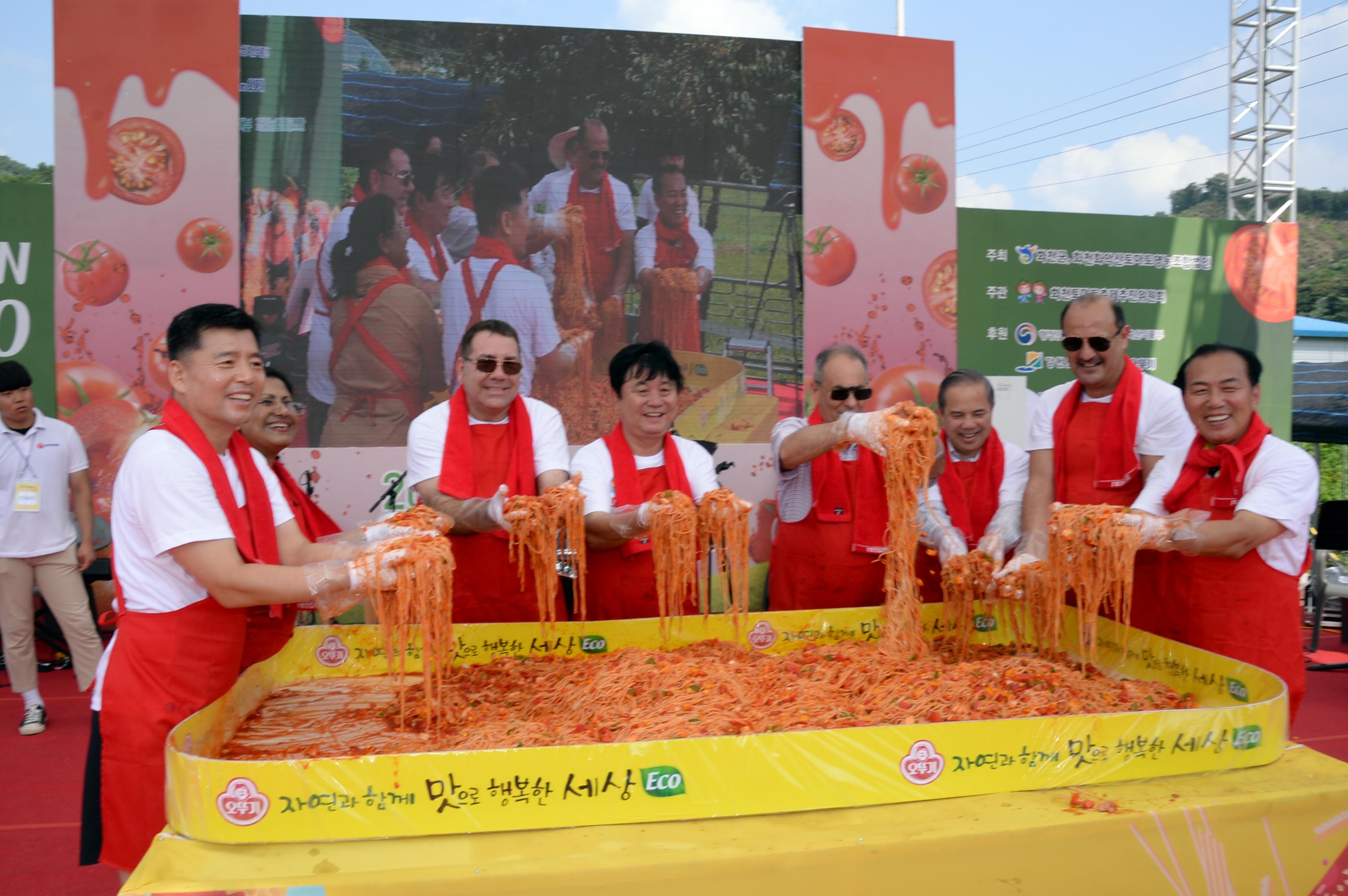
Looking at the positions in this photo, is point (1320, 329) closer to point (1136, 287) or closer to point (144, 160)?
point (1136, 287)

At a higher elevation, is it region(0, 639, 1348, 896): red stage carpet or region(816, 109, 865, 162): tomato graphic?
region(816, 109, 865, 162): tomato graphic

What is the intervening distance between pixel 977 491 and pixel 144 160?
18.9 ft

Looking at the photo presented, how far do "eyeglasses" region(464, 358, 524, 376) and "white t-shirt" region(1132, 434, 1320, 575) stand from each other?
2.47 metres

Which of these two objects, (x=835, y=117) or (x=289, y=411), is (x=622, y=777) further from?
(x=835, y=117)

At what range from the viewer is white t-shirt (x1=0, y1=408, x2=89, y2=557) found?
5.23 metres

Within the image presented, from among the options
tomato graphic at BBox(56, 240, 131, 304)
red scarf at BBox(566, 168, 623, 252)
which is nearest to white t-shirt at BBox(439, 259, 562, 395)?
red scarf at BBox(566, 168, 623, 252)

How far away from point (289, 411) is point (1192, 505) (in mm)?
3722

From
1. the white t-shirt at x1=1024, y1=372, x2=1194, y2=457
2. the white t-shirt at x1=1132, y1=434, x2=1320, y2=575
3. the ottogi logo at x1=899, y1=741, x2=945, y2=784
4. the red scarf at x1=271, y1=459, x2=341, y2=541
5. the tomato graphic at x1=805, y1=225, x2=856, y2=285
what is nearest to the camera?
the ottogi logo at x1=899, y1=741, x2=945, y2=784

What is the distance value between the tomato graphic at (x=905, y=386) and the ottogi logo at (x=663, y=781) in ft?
16.9

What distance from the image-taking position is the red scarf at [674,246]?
651cm

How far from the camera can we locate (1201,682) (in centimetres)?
279

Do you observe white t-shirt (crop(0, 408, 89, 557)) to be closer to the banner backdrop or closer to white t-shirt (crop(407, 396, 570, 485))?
white t-shirt (crop(407, 396, 570, 485))

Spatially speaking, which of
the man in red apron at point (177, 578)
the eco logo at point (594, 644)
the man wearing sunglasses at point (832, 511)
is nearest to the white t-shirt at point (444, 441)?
the eco logo at point (594, 644)

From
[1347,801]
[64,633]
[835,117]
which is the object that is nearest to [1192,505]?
[1347,801]
